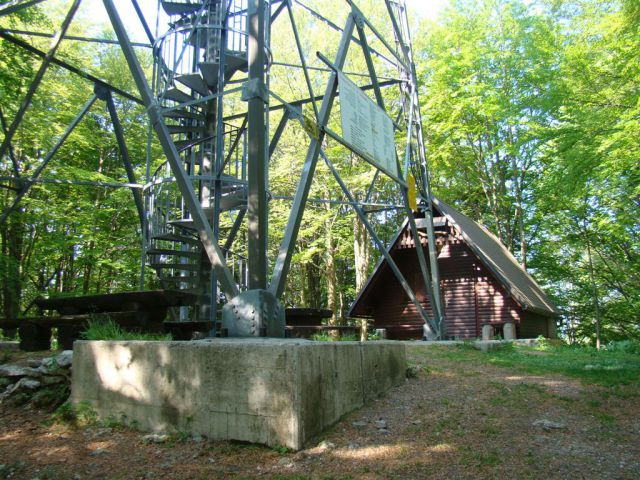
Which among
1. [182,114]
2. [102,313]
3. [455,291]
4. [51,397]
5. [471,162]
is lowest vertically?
[51,397]

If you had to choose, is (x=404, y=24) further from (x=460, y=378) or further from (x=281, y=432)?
(x=281, y=432)

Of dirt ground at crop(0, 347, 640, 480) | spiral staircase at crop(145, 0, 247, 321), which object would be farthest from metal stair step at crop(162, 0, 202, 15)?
dirt ground at crop(0, 347, 640, 480)

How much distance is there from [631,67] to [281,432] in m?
11.8

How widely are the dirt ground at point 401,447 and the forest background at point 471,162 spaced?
7614mm

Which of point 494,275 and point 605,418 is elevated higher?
point 494,275

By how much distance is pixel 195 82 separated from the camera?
10406mm

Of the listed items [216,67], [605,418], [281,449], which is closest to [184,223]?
[216,67]

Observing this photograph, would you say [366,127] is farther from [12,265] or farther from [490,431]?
[12,265]

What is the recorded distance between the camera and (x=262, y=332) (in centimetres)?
608

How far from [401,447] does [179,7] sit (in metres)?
9.46

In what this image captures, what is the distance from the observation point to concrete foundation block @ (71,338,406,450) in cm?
447

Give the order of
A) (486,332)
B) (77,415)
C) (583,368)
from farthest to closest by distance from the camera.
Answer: (486,332) < (583,368) < (77,415)

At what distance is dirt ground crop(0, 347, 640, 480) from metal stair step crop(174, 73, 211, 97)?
6601mm

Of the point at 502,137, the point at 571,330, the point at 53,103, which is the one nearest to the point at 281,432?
the point at 53,103
